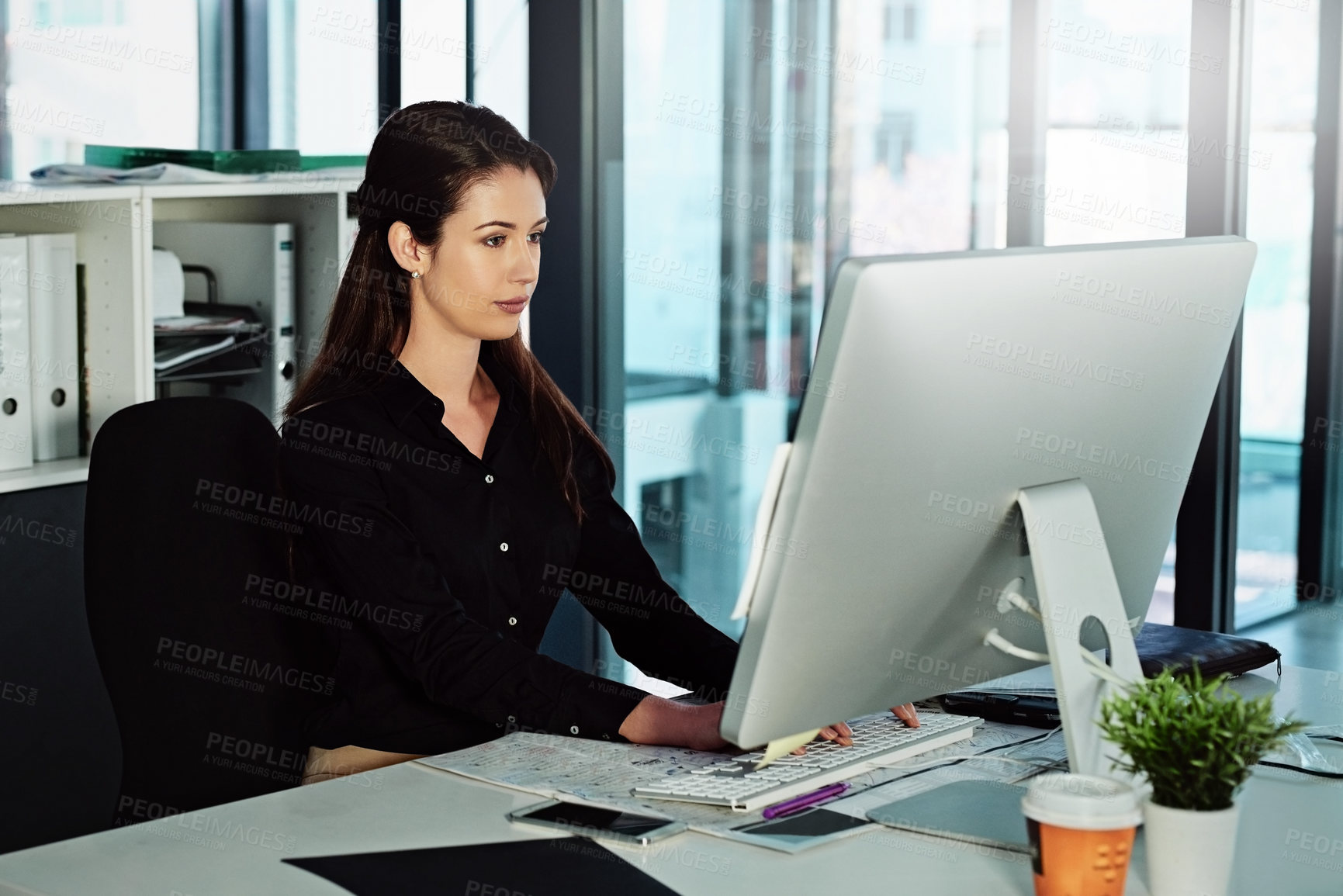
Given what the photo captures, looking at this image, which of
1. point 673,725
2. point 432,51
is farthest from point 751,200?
point 673,725

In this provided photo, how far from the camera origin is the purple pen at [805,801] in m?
1.39

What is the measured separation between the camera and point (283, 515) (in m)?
1.87

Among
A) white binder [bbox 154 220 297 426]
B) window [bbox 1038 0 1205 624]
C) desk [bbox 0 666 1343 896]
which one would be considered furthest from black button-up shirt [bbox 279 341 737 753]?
window [bbox 1038 0 1205 624]

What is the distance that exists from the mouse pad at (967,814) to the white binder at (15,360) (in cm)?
193

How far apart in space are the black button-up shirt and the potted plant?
2.11 feet

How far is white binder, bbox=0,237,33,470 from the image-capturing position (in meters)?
2.66

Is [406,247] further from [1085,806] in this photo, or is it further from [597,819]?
[1085,806]

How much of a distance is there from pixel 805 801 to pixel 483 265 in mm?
836

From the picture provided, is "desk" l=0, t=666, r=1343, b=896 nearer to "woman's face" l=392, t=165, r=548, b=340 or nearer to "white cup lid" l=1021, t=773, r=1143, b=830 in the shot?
"white cup lid" l=1021, t=773, r=1143, b=830

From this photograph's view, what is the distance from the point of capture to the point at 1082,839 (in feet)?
3.74

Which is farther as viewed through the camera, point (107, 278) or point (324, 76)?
point (324, 76)

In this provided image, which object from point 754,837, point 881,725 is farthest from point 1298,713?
point 754,837

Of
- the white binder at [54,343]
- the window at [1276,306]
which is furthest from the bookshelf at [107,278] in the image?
the window at [1276,306]

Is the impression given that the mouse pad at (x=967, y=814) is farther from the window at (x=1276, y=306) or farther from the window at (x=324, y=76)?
the window at (x=324, y=76)
